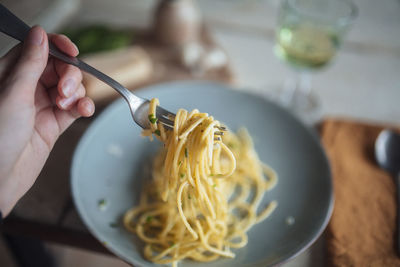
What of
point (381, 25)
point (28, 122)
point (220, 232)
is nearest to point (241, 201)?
point (220, 232)

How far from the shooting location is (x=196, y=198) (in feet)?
2.74

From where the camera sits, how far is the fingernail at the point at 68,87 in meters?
0.76

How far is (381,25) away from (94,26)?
4.53 feet

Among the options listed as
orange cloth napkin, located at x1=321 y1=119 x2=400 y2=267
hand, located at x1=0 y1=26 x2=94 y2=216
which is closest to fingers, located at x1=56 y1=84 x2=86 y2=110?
hand, located at x1=0 y1=26 x2=94 y2=216

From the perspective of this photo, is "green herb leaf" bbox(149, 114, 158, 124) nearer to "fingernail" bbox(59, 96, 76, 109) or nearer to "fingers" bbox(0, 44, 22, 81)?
"fingernail" bbox(59, 96, 76, 109)

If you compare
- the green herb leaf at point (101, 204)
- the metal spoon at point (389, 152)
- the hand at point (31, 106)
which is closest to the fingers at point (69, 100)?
the hand at point (31, 106)

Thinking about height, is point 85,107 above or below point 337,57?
above

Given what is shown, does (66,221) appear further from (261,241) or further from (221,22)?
(221,22)

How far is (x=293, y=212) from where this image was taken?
0.94m

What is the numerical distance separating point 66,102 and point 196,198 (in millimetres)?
368

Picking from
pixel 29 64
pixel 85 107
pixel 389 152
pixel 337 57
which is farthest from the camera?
pixel 337 57

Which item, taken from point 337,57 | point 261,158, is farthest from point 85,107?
point 337,57

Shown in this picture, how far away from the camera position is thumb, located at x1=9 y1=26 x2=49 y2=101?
0.66 metres

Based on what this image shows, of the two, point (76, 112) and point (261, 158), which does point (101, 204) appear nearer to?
point (76, 112)
